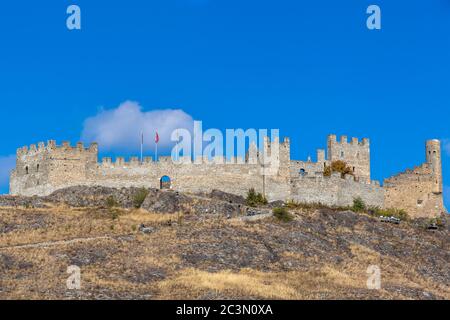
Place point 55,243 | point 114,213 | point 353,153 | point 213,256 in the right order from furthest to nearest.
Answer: point 353,153 < point 114,213 < point 55,243 < point 213,256

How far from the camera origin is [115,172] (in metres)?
72.1

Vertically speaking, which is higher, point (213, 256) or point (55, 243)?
point (55, 243)

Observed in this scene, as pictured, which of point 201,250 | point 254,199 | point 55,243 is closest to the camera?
point 201,250

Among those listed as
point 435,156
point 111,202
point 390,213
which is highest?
point 435,156

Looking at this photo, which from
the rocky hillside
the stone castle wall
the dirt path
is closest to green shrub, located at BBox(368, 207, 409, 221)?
the stone castle wall

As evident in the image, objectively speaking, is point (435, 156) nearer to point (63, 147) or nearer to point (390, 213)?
point (390, 213)

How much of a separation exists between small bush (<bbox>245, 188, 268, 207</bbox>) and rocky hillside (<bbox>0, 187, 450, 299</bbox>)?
2.52ft

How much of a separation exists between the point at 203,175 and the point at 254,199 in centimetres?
518

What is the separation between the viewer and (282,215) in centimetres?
6331

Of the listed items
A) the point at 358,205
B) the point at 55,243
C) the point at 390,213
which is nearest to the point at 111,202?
the point at 55,243

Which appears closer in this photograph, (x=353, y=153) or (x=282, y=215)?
(x=282, y=215)

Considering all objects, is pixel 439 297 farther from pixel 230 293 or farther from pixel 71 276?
pixel 71 276

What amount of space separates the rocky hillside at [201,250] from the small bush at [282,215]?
0.49 m

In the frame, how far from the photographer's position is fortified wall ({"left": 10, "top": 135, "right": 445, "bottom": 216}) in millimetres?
71688
